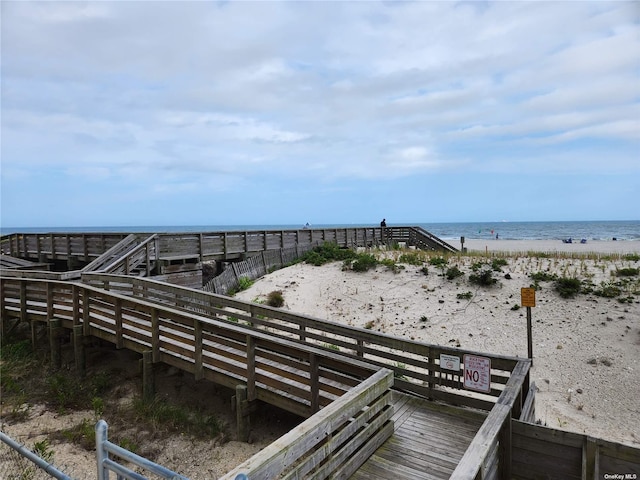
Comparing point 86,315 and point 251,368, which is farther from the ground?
point 86,315

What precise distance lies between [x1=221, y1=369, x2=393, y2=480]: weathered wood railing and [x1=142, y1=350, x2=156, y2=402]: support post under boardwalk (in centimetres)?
509

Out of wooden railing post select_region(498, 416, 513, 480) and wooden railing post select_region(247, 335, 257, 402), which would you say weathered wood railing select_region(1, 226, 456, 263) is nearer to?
wooden railing post select_region(247, 335, 257, 402)

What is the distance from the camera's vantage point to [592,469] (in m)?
4.12

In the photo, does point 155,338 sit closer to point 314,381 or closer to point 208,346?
point 208,346

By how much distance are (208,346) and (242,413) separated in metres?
1.35

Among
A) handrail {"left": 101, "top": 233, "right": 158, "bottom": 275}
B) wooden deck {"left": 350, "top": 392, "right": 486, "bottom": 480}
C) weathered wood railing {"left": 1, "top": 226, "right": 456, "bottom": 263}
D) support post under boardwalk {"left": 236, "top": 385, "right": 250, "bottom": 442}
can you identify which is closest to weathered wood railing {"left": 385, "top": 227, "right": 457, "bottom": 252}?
weathered wood railing {"left": 1, "top": 226, "right": 456, "bottom": 263}

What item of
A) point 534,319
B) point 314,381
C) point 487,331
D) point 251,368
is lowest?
point 487,331

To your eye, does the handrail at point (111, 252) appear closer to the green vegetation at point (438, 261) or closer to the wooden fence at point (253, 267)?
the wooden fence at point (253, 267)

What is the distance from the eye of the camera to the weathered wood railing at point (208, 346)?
597 cm

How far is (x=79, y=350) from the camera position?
1017 cm

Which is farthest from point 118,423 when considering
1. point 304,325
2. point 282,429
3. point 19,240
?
point 19,240

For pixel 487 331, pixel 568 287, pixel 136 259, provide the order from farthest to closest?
pixel 136 259
pixel 568 287
pixel 487 331

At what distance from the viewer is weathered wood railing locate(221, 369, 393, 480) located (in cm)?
338

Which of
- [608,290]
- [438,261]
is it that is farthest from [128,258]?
[608,290]
